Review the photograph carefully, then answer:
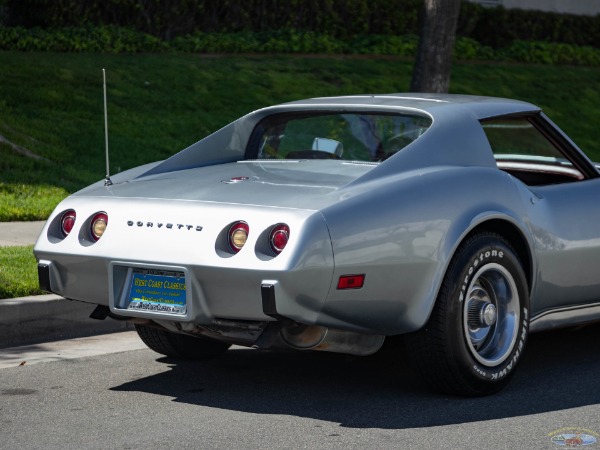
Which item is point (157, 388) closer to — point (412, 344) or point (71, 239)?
point (71, 239)

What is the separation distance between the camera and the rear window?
6445 millimetres

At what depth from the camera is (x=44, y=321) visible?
25.1ft

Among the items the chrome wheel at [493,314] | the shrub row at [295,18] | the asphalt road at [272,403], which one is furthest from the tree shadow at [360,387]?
the shrub row at [295,18]

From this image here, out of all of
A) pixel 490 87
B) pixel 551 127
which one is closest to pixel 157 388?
pixel 551 127

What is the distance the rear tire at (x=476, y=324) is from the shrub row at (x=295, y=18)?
11.7 m

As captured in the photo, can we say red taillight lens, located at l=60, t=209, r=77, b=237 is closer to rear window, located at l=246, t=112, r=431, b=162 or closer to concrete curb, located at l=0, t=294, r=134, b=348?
rear window, located at l=246, t=112, r=431, b=162

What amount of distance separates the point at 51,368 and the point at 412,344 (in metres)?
2.08

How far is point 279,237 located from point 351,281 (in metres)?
0.38

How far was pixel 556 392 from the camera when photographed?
6.22 meters

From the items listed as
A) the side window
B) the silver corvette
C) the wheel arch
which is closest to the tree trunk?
the side window

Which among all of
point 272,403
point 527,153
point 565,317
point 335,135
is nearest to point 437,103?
point 335,135

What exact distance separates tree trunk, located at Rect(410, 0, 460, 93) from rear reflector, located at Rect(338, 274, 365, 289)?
30.2 feet

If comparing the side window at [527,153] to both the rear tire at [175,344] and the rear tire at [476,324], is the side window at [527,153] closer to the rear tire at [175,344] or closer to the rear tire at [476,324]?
the rear tire at [476,324]

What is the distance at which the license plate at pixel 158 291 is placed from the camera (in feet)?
18.5
